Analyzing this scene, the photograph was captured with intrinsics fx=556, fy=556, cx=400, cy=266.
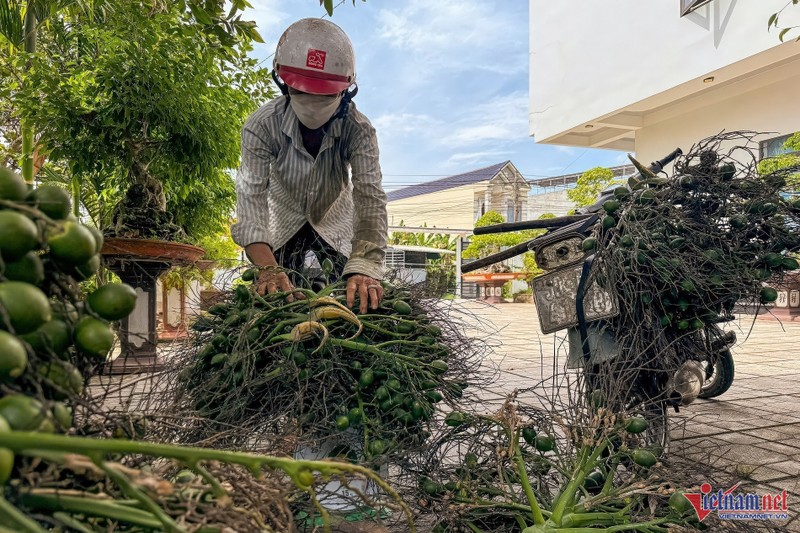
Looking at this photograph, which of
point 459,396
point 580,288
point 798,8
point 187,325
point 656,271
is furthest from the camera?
point 798,8

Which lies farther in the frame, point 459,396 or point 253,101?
point 253,101

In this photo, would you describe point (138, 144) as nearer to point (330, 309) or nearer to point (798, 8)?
point (330, 309)

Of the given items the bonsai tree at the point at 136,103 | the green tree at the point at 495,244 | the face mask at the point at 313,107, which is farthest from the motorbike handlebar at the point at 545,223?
the green tree at the point at 495,244

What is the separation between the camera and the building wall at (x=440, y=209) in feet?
111

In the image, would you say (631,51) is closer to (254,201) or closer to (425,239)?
(254,201)

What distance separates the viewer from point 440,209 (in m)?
35.8

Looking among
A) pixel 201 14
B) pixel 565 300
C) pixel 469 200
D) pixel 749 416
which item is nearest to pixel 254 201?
pixel 201 14

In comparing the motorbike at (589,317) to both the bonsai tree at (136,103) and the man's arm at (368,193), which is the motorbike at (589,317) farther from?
the bonsai tree at (136,103)

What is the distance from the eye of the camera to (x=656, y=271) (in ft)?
6.57

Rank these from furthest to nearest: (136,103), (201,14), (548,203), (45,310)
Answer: (548,203)
(136,103)
(201,14)
(45,310)

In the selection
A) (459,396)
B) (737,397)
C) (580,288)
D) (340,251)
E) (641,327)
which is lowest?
(737,397)

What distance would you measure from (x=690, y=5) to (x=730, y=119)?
203 cm

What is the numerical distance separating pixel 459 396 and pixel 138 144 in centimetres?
377

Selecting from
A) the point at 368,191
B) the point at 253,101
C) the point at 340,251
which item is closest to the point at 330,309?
the point at 368,191
